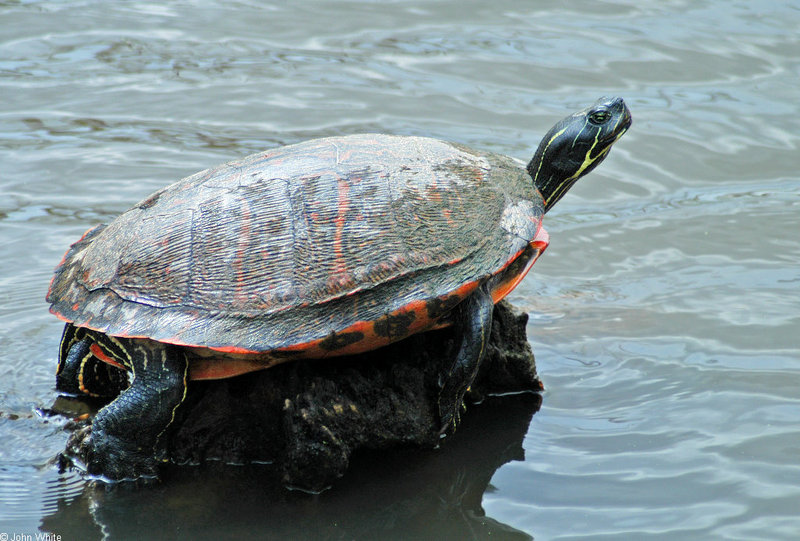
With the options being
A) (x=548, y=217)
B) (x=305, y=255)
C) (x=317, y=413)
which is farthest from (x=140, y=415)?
(x=548, y=217)

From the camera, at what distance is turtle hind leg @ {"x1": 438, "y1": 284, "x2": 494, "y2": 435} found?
411 centimetres

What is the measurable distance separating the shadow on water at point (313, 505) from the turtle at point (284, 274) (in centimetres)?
19

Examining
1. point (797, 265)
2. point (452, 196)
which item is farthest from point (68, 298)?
point (797, 265)

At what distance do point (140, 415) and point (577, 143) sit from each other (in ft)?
9.37

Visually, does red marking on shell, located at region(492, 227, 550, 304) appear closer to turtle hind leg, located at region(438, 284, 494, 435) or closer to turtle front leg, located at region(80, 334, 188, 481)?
turtle hind leg, located at region(438, 284, 494, 435)

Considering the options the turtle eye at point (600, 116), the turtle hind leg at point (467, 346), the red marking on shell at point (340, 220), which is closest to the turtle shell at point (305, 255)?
the red marking on shell at point (340, 220)

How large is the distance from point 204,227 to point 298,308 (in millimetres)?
645

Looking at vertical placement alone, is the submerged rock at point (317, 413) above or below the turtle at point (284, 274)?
below

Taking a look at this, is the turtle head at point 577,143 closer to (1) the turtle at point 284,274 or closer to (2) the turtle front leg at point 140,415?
(1) the turtle at point 284,274

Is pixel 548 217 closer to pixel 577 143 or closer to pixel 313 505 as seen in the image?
pixel 577 143

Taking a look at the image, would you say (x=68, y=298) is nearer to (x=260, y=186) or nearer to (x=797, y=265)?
(x=260, y=186)

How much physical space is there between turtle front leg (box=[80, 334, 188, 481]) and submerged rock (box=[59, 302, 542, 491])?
15cm

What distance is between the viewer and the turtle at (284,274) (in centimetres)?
395

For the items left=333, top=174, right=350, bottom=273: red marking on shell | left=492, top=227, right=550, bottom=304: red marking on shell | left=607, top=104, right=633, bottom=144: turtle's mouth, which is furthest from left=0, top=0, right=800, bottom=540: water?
left=607, top=104, right=633, bottom=144: turtle's mouth
